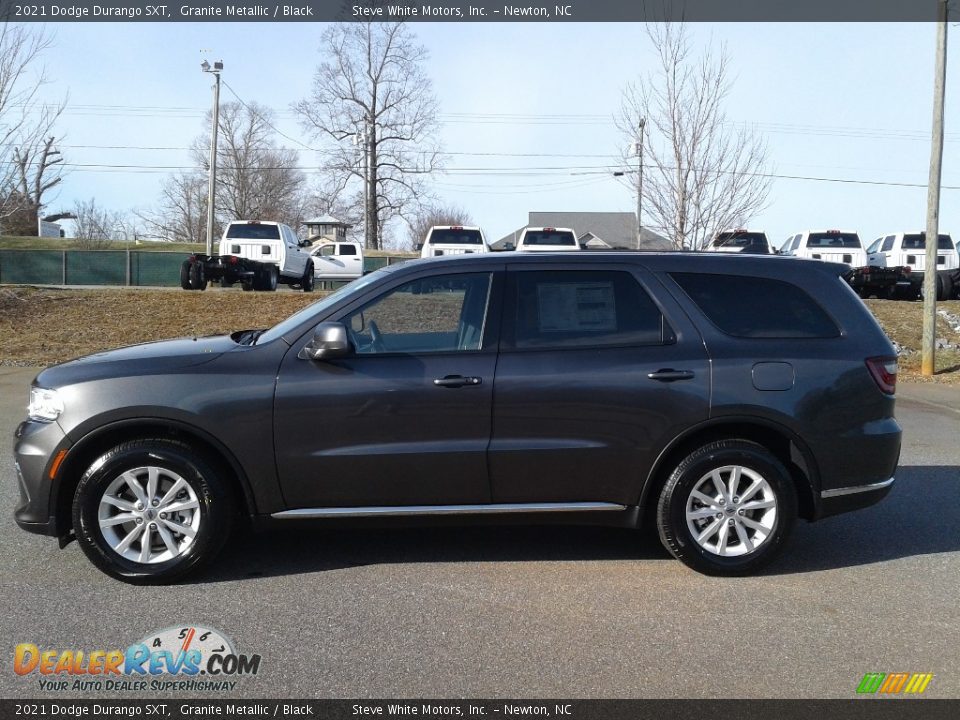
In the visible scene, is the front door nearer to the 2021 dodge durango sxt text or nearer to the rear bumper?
the 2021 dodge durango sxt text

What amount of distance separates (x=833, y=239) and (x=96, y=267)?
2570 cm

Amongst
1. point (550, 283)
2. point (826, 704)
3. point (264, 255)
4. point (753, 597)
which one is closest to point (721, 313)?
point (550, 283)

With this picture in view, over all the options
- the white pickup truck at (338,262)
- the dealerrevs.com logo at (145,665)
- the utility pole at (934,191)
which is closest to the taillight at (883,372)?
the dealerrevs.com logo at (145,665)

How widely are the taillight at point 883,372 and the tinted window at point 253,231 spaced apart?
2075 cm

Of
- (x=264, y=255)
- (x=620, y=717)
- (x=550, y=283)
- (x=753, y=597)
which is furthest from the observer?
(x=264, y=255)

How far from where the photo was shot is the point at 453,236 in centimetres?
2492

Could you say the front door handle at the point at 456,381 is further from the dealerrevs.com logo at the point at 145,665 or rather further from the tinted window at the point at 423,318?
the dealerrevs.com logo at the point at 145,665

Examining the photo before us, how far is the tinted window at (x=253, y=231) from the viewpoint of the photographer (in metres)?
24.1

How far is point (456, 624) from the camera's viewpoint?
4.30 metres

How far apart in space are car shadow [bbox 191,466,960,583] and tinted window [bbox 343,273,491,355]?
3.35 ft

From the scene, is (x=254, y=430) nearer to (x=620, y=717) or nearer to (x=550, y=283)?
(x=550, y=283)

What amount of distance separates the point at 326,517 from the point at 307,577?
0.37m

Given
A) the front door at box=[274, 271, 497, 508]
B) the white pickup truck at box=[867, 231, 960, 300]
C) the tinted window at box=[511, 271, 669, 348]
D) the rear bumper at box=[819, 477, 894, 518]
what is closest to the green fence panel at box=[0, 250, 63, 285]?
the white pickup truck at box=[867, 231, 960, 300]

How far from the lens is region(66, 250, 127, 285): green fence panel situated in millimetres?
33406
